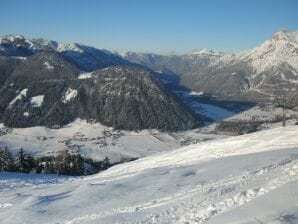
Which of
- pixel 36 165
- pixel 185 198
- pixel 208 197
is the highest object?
pixel 208 197

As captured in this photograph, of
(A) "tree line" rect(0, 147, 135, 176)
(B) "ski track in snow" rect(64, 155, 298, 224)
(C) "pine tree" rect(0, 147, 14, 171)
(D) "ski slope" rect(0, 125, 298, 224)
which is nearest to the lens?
(D) "ski slope" rect(0, 125, 298, 224)

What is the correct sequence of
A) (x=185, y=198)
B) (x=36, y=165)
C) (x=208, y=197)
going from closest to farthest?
(x=208, y=197) → (x=185, y=198) → (x=36, y=165)

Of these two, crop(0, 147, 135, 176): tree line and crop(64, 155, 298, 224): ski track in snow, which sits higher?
crop(64, 155, 298, 224): ski track in snow

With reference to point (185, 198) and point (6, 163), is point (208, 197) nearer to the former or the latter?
point (185, 198)

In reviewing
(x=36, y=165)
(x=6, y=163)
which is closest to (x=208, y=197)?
(x=6, y=163)

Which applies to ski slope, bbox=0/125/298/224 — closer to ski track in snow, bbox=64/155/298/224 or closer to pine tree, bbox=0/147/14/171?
ski track in snow, bbox=64/155/298/224

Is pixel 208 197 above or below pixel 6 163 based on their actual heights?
above

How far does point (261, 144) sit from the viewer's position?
50.5 m

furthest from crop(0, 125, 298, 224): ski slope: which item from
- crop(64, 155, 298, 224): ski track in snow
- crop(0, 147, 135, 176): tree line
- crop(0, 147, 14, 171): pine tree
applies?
crop(0, 147, 135, 176): tree line

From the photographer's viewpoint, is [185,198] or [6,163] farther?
[6,163]

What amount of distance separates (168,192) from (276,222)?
38.1 ft

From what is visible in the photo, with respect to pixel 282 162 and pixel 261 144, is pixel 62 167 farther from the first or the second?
pixel 282 162

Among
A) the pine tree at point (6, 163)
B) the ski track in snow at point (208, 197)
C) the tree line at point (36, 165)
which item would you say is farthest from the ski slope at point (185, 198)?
the tree line at point (36, 165)

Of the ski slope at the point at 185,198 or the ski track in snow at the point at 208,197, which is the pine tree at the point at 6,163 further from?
the ski track in snow at the point at 208,197
